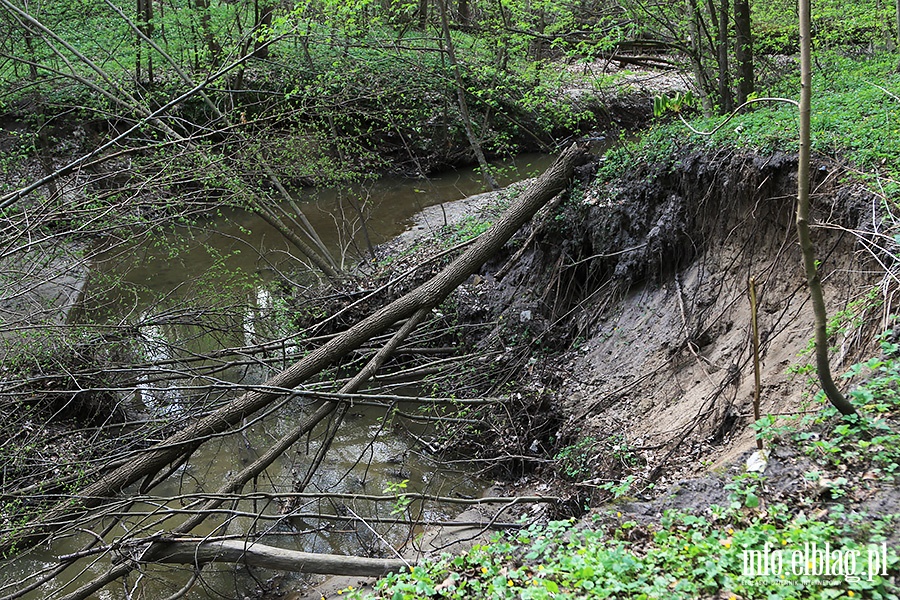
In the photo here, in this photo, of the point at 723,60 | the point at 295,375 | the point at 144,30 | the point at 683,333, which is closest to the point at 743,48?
the point at 723,60

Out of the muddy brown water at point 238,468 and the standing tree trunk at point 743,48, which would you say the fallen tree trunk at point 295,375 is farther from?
the standing tree trunk at point 743,48

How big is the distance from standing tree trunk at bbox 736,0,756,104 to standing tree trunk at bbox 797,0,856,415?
5672mm

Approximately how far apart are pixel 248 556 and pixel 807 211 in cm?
498

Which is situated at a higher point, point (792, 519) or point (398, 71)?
point (398, 71)

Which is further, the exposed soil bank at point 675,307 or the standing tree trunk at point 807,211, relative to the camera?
the exposed soil bank at point 675,307

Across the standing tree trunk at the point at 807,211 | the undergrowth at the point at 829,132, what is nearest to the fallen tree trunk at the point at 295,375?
the undergrowth at the point at 829,132

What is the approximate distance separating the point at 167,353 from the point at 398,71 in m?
6.87

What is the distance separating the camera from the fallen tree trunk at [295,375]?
5242 mm

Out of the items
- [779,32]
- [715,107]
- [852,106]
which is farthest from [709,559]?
[779,32]

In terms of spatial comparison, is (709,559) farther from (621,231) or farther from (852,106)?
(852,106)

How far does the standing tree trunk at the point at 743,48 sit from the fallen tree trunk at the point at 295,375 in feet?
8.85

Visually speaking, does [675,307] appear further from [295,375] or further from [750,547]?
[295,375]

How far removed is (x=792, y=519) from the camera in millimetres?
3219

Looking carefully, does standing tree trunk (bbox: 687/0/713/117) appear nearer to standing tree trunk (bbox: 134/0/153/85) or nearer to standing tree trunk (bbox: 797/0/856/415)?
standing tree trunk (bbox: 797/0/856/415)
